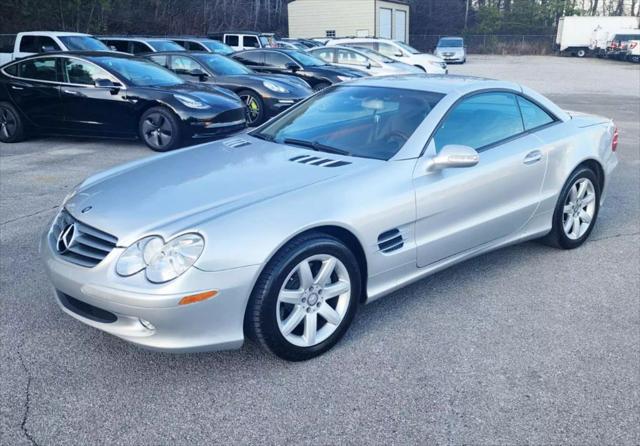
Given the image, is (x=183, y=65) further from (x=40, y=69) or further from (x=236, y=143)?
(x=236, y=143)

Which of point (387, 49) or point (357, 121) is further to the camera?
point (387, 49)

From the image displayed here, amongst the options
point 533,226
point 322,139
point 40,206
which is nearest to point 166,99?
point 40,206

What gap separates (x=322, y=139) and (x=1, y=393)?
2.44 m

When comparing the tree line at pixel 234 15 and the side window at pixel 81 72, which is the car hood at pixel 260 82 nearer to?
the side window at pixel 81 72

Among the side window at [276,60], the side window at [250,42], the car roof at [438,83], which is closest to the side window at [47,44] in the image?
the side window at [276,60]

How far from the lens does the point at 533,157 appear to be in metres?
4.40

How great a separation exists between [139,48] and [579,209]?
1377 centimetres

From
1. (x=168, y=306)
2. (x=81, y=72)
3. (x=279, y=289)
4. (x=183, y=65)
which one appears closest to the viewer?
(x=168, y=306)

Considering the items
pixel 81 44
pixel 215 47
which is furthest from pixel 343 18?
pixel 81 44

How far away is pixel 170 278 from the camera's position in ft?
9.30

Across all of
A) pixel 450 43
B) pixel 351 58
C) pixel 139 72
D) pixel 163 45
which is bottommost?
pixel 450 43

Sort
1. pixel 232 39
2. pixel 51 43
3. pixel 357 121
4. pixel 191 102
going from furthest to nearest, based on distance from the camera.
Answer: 1. pixel 232 39
2. pixel 51 43
3. pixel 191 102
4. pixel 357 121

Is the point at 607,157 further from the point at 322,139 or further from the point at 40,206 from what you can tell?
the point at 40,206

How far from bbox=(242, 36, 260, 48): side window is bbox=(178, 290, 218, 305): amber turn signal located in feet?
73.6
